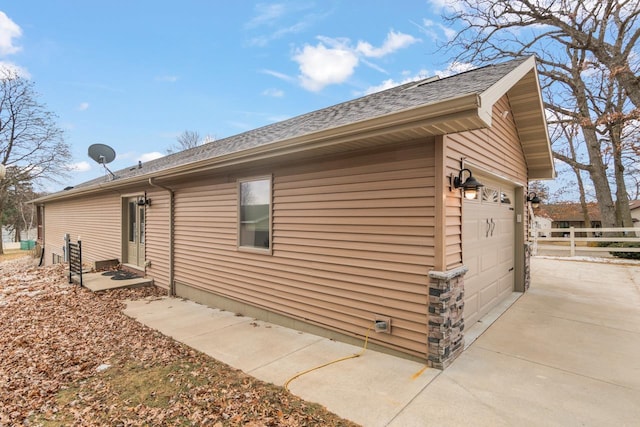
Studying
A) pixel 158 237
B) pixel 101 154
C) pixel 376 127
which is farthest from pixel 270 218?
pixel 101 154

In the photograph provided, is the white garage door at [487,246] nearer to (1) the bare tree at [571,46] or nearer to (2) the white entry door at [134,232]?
(2) the white entry door at [134,232]

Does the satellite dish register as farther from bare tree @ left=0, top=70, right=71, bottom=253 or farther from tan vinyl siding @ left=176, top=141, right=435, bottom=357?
bare tree @ left=0, top=70, right=71, bottom=253

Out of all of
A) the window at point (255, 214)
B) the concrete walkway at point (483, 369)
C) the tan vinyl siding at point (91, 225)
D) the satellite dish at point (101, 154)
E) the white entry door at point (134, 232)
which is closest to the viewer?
the concrete walkway at point (483, 369)

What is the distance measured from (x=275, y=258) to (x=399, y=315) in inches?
84.9

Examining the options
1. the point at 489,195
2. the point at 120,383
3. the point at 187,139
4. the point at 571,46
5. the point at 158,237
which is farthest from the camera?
the point at 187,139

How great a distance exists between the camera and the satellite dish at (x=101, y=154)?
1018cm

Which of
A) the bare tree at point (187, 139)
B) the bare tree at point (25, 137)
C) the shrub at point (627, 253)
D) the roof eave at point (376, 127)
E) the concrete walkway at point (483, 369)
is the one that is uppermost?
the bare tree at point (187, 139)

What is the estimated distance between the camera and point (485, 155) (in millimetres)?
4516

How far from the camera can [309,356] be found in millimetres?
3643

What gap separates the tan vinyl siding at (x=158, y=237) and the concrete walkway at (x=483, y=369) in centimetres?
185

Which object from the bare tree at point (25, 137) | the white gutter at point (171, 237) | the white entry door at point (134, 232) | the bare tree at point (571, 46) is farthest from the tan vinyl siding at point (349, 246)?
the bare tree at point (25, 137)

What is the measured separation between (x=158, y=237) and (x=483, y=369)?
7078 millimetres

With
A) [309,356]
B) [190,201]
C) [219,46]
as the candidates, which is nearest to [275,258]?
[309,356]

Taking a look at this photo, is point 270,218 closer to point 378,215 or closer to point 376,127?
point 378,215
